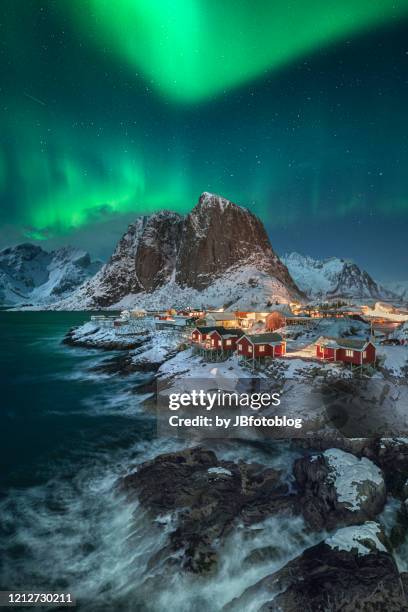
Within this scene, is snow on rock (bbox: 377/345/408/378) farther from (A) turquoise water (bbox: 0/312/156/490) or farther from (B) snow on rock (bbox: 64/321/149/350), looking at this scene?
(B) snow on rock (bbox: 64/321/149/350)

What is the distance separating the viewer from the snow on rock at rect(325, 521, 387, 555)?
427 inches

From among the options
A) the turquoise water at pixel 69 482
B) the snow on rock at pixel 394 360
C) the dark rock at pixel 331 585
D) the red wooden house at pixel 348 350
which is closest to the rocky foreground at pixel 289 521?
the dark rock at pixel 331 585

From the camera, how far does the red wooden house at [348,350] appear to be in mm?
29641

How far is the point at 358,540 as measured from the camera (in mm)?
11172

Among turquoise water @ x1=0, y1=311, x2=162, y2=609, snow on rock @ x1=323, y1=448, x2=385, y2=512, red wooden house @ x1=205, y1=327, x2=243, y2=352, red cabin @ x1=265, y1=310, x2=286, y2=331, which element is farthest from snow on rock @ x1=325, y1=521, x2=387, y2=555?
red cabin @ x1=265, y1=310, x2=286, y2=331

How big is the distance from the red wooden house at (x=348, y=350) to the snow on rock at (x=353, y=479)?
15.8 meters

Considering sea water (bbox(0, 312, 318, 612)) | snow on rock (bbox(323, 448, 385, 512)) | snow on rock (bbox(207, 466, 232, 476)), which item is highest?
snow on rock (bbox(323, 448, 385, 512))

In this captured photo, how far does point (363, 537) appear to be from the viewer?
36.9 ft

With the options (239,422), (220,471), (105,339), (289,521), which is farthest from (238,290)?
(289,521)

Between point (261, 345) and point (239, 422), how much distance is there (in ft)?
41.2

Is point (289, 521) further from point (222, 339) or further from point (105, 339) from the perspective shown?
point (105, 339)

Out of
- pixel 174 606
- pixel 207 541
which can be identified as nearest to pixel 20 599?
pixel 174 606

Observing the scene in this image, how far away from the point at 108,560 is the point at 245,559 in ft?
18.3

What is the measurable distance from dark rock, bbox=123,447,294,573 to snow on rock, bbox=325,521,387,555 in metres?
2.99
